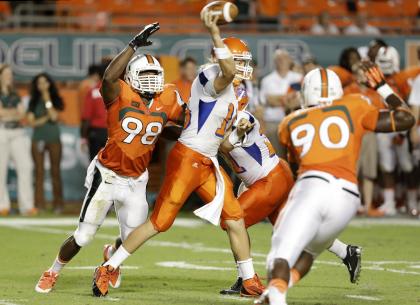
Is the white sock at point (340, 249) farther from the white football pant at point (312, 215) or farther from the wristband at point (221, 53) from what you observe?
the wristband at point (221, 53)

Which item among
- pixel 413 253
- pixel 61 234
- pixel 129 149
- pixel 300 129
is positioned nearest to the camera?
pixel 300 129

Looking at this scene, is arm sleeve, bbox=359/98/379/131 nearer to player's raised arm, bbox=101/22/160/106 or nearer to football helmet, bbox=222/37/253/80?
football helmet, bbox=222/37/253/80

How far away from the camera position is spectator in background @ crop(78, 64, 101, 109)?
→ 1421 centimetres

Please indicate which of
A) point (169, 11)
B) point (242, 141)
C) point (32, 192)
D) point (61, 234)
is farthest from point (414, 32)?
point (242, 141)

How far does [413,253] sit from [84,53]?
679cm

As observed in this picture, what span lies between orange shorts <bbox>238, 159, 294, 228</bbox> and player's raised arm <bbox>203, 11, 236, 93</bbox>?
0.96 m

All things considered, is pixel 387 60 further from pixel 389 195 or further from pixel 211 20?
pixel 211 20

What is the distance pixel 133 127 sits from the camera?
746cm

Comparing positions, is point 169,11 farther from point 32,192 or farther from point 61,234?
point 61,234

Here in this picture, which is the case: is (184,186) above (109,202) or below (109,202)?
above

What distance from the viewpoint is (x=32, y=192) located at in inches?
578

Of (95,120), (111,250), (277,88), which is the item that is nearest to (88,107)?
(95,120)

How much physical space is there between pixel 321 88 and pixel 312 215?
0.88m

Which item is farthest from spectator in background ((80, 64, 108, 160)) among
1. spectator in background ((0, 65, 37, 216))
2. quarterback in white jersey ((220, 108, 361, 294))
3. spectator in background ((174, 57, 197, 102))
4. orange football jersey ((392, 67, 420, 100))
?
quarterback in white jersey ((220, 108, 361, 294))
